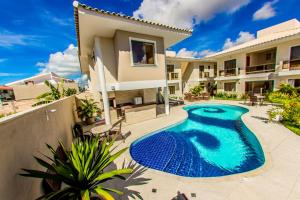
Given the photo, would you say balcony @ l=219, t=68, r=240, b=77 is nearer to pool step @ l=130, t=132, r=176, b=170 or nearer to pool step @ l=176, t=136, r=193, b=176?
pool step @ l=130, t=132, r=176, b=170

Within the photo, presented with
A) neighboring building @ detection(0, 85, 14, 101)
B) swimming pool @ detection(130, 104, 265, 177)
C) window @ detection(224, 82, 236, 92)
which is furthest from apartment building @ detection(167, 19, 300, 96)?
neighboring building @ detection(0, 85, 14, 101)

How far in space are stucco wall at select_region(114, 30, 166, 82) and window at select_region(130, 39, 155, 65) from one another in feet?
1.12

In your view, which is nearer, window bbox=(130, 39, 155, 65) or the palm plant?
the palm plant

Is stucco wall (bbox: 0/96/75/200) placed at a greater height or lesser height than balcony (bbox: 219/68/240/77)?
lesser

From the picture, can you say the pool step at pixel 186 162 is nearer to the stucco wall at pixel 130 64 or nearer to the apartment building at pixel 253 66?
the stucco wall at pixel 130 64

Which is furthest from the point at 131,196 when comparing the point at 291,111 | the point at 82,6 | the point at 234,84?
the point at 234,84

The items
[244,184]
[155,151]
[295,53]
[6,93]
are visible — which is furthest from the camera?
[6,93]

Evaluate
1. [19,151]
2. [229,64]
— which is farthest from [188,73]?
[19,151]

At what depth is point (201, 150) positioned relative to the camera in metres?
6.68

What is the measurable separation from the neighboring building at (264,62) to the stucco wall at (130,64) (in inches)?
546

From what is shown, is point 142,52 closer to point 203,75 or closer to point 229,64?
point 229,64

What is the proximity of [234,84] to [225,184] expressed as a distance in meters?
21.8

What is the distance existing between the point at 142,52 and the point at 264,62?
69.7ft

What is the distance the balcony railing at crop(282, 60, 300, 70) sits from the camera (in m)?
14.9
